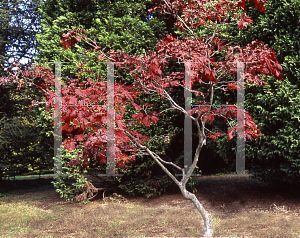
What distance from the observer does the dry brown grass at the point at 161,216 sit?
4.21 m

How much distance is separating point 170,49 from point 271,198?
399 centimetres

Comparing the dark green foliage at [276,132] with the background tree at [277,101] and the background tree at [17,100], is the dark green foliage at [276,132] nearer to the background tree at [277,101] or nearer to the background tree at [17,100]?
the background tree at [277,101]

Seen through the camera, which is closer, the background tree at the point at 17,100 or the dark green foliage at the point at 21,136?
the dark green foliage at the point at 21,136

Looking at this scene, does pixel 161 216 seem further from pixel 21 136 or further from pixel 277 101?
pixel 21 136

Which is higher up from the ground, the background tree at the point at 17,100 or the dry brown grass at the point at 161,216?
the background tree at the point at 17,100

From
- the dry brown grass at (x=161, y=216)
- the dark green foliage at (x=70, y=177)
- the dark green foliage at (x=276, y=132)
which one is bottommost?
the dry brown grass at (x=161, y=216)

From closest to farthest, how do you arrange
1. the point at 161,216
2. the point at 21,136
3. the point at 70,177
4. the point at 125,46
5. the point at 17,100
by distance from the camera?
the point at 161,216 → the point at 125,46 → the point at 70,177 → the point at 21,136 → the point at 17,100

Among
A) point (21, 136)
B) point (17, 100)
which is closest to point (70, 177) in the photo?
point (21, 136)

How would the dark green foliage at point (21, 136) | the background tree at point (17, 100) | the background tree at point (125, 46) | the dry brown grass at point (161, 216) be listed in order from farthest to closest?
1. the background tree at point (17, 100)
2. the dark green foliage at point (21, 136)
3. the background tree at point (125, 46)
4. the dry brown grass at point (161, 216)

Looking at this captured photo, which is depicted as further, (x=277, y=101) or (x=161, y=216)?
(x=161, y=216)

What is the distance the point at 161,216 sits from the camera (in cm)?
503

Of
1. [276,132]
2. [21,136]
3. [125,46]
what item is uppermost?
[125,46]

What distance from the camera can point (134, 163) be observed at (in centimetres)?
614

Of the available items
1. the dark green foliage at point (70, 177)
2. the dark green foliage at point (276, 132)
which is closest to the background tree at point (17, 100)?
the dark green foliage at point (70, 177)
